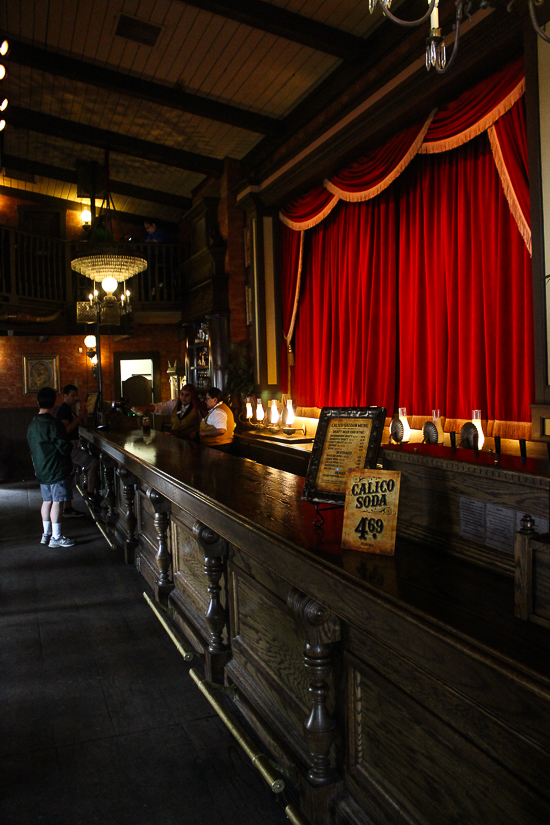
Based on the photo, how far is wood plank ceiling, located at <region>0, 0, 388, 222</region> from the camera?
17.3 feet

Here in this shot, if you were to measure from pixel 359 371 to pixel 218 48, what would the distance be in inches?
138

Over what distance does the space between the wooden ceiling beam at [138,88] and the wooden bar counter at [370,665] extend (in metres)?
5.52

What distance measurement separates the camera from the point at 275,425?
23.5ft

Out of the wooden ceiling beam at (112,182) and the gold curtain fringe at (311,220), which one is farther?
the wooden ceiling beam at (112,182)

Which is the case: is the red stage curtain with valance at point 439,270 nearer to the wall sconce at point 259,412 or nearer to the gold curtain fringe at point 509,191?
the gold curtain fringe at point 509,191

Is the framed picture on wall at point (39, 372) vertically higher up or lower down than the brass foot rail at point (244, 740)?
higher up

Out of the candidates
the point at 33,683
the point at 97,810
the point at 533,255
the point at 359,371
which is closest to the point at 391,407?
the point at 359,371

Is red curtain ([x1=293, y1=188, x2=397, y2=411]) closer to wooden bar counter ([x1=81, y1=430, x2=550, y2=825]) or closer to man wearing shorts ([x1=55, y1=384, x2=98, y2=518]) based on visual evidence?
man wearing shorts ([x1=55, y1=384, x2=98, y2=518])

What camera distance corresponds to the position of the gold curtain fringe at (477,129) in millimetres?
3955

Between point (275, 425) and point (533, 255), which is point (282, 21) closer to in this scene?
point (533, 255)

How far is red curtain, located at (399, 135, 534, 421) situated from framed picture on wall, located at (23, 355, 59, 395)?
8445 millimetres

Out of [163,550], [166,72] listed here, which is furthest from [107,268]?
[163,550]

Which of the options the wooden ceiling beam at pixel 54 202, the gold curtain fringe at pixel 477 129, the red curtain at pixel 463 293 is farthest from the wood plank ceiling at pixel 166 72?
the wooden ceiling beam at pixel 54 202

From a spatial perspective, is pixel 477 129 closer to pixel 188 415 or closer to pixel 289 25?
pixel 289 25
